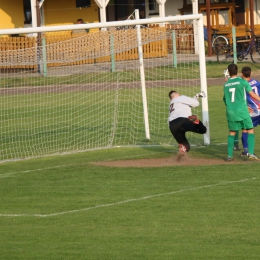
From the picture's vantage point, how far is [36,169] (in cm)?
1416

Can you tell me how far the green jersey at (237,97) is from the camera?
1302 centimetres

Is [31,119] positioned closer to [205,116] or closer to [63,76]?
[63,76]

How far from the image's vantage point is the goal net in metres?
18.1

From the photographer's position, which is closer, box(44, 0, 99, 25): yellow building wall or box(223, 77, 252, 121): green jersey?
box(223, 77, 252, 121): green jersey

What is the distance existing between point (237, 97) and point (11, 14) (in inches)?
1148

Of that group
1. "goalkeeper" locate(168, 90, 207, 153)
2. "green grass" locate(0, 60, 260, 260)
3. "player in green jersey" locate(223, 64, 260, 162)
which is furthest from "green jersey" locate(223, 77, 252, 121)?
"green grass" locate(0, 60, 260, 260)

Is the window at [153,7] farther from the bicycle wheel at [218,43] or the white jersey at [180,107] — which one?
the white jersey at [180,107]

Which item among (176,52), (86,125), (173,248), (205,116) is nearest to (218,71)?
(176,52)

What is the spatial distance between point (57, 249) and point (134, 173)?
459 centimetres

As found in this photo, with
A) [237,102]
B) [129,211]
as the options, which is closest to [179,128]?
[237,102]

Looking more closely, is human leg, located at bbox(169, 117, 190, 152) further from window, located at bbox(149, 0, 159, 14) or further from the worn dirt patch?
window, located at bbox(149, 0, 159, 14)

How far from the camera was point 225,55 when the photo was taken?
33562mm

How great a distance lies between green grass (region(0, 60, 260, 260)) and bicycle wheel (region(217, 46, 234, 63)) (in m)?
18.6

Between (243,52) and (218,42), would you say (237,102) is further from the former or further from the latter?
(218,42)
